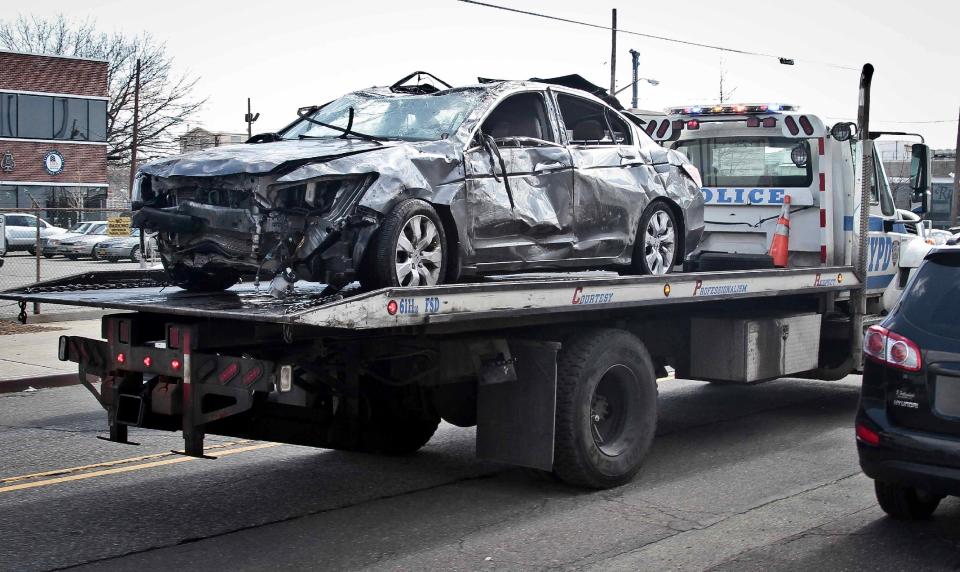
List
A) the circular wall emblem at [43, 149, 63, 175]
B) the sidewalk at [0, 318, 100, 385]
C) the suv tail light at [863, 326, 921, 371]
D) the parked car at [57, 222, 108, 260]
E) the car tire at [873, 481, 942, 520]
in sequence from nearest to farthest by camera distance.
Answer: the suv tail light at [863, 326, 921, 371]
the car tire at [873, 481, 942, 520]
the sidewalk at [0, 318, 100, 385]
the parked car at [57, 222, 108, 260]
the circular wall emblem at [43, 149, 63, 175]

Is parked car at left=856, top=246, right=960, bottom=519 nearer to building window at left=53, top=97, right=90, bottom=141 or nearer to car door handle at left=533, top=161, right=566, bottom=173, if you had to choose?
car door handle at left=533, top=161, right=566, bottom=173

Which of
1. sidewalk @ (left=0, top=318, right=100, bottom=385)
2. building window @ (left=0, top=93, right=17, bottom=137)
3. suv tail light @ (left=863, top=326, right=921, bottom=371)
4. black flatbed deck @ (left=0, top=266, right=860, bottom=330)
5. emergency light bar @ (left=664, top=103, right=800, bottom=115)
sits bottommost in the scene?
sidewalk @ (left=0, top=318, right=100, bottom=385)

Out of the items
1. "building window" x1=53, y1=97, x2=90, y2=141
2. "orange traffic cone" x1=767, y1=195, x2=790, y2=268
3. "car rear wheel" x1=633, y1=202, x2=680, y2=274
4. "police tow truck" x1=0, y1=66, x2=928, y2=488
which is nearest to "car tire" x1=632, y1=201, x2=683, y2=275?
"car rear wheel" x1=633, y1=202, x2=680, y2=274

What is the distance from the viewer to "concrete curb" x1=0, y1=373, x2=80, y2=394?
37.8 ft

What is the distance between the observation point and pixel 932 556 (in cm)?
566

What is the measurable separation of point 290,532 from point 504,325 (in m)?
1.69

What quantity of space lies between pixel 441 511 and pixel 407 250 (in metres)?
1.56

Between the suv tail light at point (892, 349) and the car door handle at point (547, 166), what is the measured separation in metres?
2.60

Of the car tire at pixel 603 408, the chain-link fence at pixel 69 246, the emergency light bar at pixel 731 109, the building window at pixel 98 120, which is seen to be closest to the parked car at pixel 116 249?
the chain-link fence at pixel 69 246

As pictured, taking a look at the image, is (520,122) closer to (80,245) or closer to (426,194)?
(426,194)

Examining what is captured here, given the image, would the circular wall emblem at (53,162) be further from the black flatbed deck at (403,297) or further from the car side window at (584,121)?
the car side window at (584,121)

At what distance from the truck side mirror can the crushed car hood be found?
5815mm

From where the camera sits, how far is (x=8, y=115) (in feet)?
165

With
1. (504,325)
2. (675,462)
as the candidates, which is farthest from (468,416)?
(675,462)
